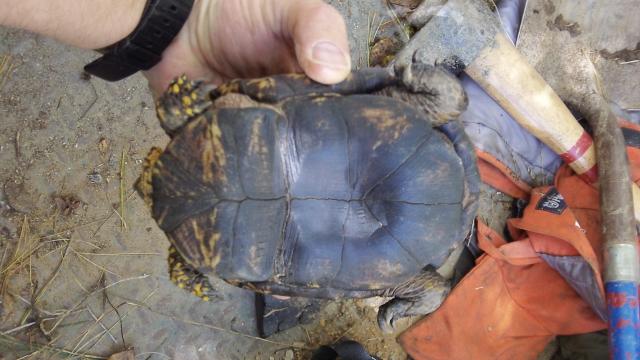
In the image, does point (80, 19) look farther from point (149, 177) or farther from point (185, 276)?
point (185, 276)

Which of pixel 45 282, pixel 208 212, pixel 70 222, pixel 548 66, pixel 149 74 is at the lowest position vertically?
pixel 45 282

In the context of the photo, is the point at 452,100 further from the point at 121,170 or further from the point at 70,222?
the point at 70,222

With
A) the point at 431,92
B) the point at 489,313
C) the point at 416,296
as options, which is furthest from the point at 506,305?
the point at 431,92

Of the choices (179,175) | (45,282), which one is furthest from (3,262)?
(179,175)

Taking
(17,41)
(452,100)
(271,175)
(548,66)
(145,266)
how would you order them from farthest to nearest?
(548,66) → (145,266) → (17,41) → (452,100) → (271,175)

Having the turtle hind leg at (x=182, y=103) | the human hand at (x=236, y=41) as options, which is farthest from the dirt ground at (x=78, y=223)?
the turtle hind leg at (x=182, y=103)
